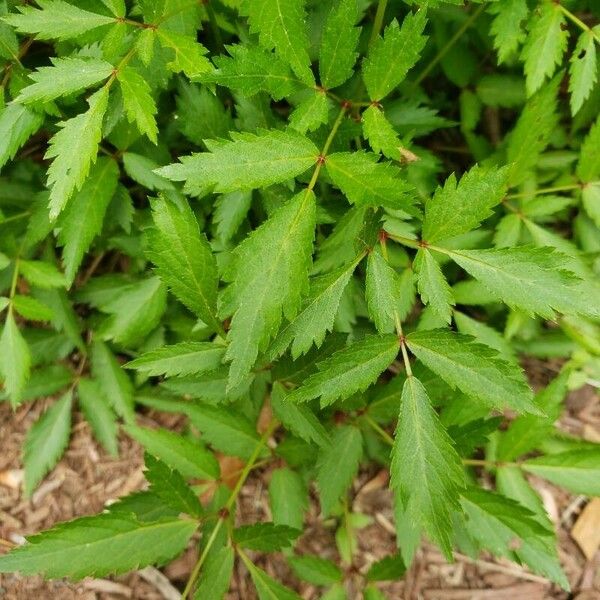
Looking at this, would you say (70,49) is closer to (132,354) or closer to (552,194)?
(132,354)

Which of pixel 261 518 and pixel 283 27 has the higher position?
pixel 283 27

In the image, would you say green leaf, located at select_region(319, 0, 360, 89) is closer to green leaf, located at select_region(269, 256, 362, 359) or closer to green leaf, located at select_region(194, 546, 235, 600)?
green leaf, located at select_region(269, 256, 362, 359)

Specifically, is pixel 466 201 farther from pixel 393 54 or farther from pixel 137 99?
pixel 137 99

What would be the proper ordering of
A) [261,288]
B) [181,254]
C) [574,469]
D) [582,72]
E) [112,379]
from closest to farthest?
[261,288], [181,254], [582,72], [574,469], [112,379]

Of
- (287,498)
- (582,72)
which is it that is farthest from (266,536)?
(582,72)

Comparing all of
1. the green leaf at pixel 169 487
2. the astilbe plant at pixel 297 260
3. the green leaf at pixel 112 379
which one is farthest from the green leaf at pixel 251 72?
the green leaf at pixel 112 379
